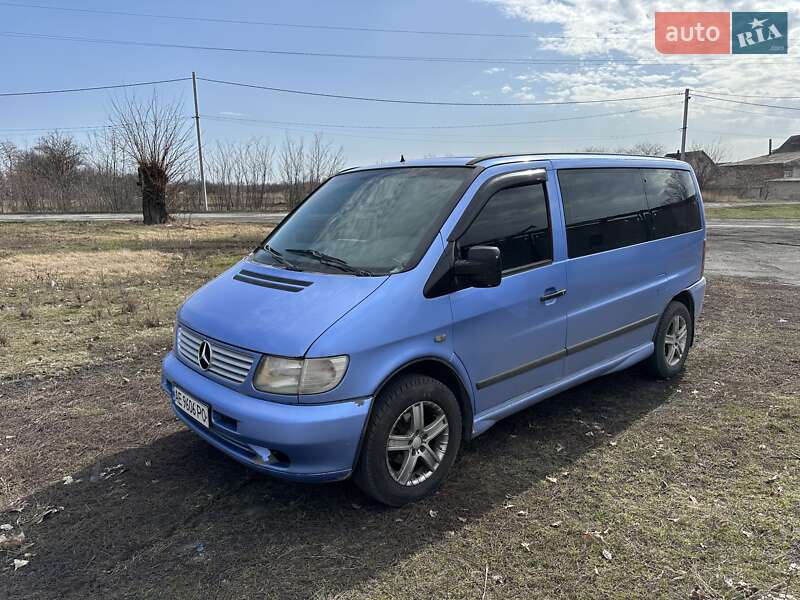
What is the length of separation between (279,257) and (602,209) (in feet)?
7.87

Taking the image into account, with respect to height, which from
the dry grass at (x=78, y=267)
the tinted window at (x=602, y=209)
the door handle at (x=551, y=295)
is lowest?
the door handle at (x=551, y=295)

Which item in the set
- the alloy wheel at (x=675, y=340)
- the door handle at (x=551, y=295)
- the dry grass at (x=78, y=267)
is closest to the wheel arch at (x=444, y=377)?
the door handle at (x=551, y=295)

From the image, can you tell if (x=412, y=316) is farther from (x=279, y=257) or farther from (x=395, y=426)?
(x=279, y=257)

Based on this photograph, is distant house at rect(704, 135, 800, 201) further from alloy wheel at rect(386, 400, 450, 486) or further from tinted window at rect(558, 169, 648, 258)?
alloy wheel at rect(386, 400, 450, 486)

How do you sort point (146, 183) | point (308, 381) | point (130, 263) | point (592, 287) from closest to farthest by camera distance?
point (308, 381) → point (592, 287) → point (130, 263) → point (146, 183)

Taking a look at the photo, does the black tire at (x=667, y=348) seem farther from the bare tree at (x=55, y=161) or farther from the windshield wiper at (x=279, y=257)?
the bare tree at (x=55, y=161)

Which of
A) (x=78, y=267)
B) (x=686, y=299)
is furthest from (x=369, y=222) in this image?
(x=78, y=267)

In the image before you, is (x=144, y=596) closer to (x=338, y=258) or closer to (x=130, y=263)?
(x=338, y=258)

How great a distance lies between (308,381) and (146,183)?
23.0 m

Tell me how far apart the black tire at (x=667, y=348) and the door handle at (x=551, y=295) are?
5.33 feet

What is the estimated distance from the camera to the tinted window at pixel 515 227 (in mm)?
3438

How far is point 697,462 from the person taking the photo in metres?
3.66

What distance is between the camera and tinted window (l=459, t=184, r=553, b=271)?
3438mm

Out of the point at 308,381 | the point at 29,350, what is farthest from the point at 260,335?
the point at 29,350
